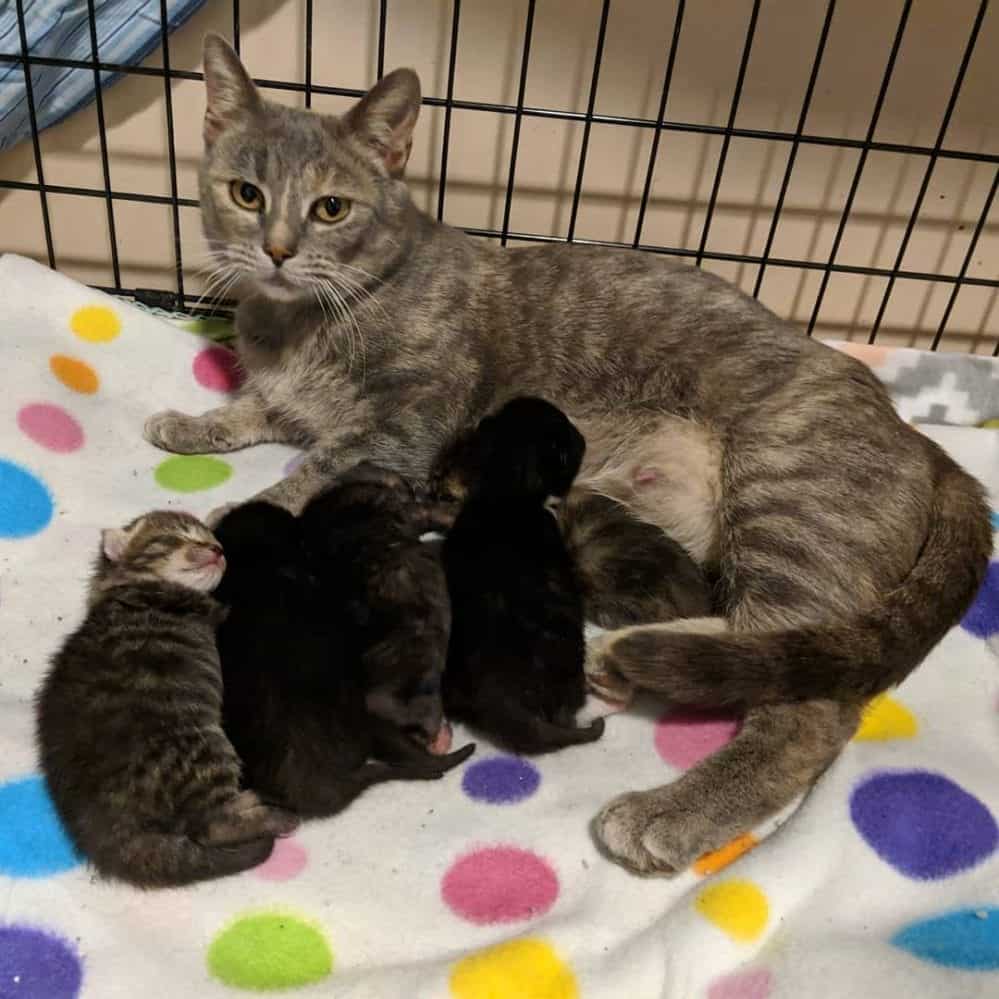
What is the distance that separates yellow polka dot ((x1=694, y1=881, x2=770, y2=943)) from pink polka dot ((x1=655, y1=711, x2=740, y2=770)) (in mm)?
204

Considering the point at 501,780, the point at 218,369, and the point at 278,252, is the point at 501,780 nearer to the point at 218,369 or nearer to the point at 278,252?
the point at 278,252

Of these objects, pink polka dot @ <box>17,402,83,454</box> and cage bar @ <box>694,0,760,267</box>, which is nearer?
pink polka dot @ <box>17,402,83,454</box>

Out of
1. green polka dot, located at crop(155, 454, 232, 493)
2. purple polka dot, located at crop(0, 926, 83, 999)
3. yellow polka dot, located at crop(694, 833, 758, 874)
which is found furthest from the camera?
green polka dot, located at crop(155, 454, 232, 493)

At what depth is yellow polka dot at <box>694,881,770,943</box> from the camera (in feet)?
3.64

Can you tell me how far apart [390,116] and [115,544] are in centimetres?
86

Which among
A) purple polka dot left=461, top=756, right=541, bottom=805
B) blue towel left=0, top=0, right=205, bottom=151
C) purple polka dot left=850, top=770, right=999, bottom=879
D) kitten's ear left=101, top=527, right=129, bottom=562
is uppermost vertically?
blue towel left=0, top=0, right=205, bottom=151

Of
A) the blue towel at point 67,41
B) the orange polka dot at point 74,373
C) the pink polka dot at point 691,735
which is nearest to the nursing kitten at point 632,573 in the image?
the pink polka dot at point 691,735

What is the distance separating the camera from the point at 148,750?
1.09 meters

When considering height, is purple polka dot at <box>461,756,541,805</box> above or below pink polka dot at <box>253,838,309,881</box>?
below

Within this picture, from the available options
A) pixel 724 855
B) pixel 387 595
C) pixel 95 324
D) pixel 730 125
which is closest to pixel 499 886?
pixel 724 855

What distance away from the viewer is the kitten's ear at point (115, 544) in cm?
132

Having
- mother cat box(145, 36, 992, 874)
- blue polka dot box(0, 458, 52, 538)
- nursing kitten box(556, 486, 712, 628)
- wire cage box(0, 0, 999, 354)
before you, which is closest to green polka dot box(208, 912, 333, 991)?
mother cat box(145, 36, 992, 874)

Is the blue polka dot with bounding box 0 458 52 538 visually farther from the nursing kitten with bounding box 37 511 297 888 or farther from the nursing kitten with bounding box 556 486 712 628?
the nursing kitten with bounding box 556 486 712 628

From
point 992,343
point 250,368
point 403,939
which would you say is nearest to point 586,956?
point 403,939
